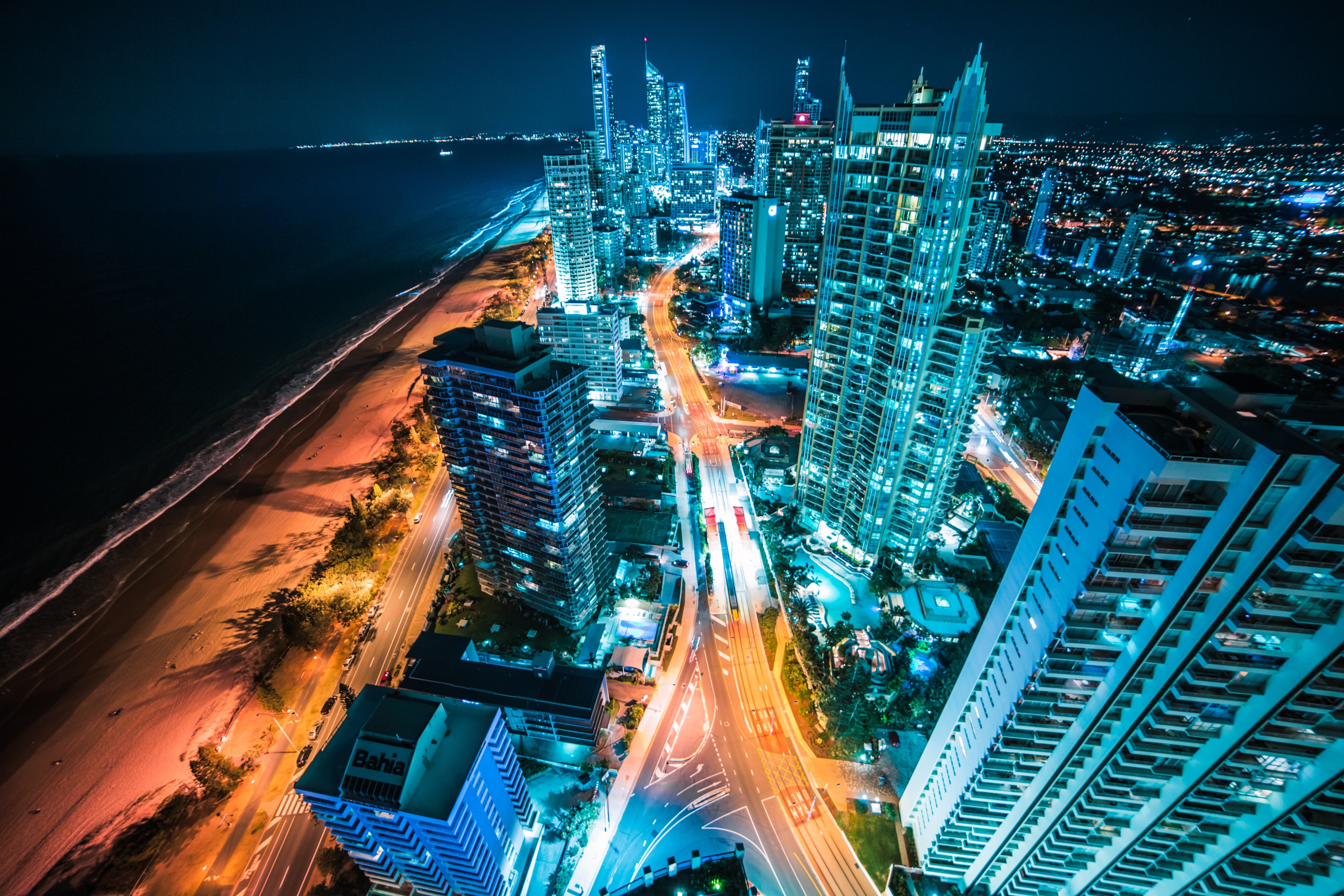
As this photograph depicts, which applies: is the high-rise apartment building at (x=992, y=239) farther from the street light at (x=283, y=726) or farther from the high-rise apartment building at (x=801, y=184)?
the street light at (x=283, y=726)

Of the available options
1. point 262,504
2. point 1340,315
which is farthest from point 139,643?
point 1340,315

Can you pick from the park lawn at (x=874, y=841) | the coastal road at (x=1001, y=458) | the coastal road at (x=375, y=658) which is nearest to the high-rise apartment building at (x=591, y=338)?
the coastal road at (x=375, y=658)

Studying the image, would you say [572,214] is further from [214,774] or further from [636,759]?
[214,774]

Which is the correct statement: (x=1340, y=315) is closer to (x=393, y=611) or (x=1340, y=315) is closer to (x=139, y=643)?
(x=393, y=611)

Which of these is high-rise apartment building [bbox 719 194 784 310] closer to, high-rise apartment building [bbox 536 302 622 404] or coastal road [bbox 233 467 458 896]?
high-rise apartment building [bbox 536 302 622 404]

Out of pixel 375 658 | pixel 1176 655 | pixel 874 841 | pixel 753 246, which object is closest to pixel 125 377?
pixel 375 658
